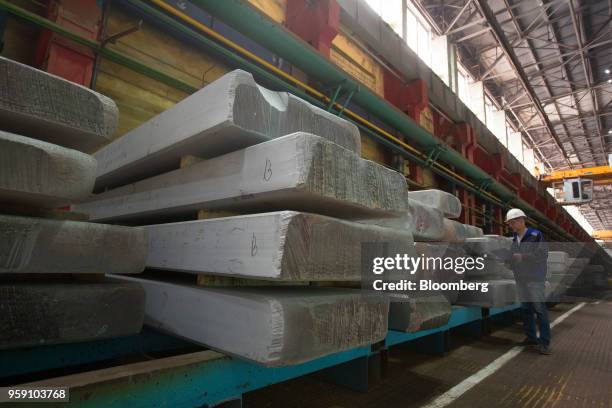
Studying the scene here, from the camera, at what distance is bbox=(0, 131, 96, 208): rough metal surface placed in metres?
0.85

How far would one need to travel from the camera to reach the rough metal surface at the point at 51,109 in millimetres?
915

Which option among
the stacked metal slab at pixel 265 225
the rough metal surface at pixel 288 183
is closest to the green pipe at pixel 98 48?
the stacked metal slab at pixel 265 225

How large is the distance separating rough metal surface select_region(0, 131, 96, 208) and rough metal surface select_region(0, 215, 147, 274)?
78mm

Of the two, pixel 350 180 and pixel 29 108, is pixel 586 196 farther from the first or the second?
pixel 29 108

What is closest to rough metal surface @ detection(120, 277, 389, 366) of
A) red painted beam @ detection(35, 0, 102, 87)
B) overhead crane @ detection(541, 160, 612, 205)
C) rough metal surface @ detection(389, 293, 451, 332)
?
rough metal surface @ detection(389, 293, 451, 332)

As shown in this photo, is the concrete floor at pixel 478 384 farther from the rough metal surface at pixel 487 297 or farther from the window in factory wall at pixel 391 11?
the window in factory wall at pixel 391 11

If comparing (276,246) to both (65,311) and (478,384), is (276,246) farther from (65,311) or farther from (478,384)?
(478,384)

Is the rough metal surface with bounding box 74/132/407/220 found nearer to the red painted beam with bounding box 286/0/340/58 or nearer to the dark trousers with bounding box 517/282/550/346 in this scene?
the red painted beam with bounding box 286/0/340/58

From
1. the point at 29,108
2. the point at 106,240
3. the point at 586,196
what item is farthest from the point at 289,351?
the point at 586,196

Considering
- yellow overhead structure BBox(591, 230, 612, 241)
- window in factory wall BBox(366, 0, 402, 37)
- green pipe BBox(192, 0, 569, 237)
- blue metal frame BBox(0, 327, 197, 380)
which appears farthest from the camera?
yellow overhead structure BBox(591, 230, 612, 241)

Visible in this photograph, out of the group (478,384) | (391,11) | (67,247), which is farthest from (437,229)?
(391,11)

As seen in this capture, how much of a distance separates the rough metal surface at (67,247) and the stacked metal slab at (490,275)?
7.97 feet

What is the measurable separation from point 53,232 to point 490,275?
3.39 m

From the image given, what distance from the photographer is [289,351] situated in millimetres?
903
